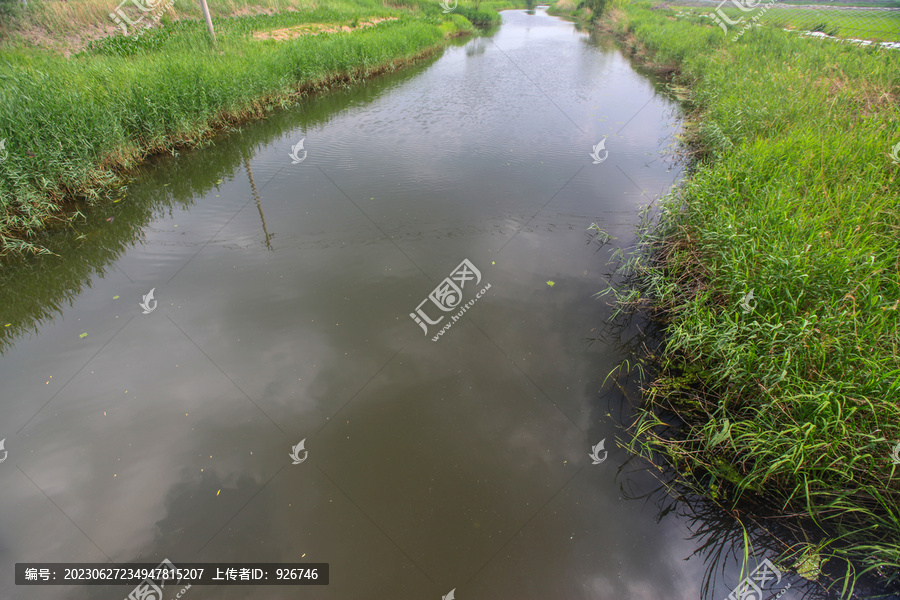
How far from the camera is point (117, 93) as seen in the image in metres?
6.04

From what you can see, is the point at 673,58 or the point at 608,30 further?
the point at 608,30

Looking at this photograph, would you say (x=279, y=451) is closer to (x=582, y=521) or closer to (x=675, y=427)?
(x=582, y=521)

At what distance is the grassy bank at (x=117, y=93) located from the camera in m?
4.77

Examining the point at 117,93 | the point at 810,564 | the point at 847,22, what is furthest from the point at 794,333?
the point at 847,22

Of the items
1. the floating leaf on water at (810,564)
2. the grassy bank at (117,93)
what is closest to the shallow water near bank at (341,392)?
the floating leaf on water at (810,564)

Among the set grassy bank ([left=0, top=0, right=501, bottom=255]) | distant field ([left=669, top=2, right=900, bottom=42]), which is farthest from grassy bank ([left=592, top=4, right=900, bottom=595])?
distant field ([left=669, top=2, right=900, bottom=42])

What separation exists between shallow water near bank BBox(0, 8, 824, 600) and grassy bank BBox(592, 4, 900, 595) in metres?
0.46

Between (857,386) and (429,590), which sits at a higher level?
(857,386)

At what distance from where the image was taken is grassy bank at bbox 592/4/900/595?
222cm

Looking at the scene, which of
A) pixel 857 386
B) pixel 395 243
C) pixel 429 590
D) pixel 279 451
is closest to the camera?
pixel 429 590

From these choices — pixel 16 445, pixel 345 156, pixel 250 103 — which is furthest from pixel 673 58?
pixel 16 445

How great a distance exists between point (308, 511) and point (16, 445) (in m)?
2.18

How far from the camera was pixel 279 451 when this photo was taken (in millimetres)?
2768

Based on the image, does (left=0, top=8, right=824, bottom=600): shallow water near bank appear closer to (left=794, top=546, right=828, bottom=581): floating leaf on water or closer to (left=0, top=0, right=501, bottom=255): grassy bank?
(left=794, top=546, right=828, bottom=581): floating leaf on water
